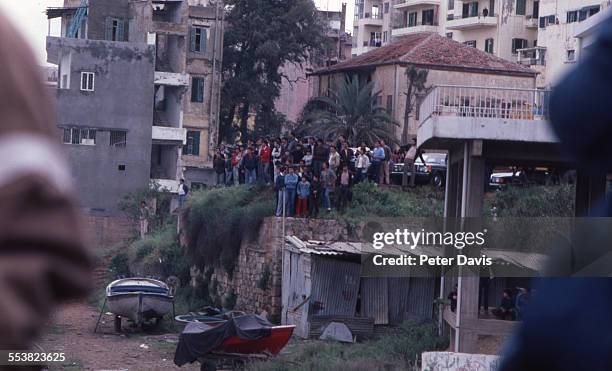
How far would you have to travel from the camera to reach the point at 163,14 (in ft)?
177

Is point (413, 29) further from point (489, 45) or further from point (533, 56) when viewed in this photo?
point (533, 56)

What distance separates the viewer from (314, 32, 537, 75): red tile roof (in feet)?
173

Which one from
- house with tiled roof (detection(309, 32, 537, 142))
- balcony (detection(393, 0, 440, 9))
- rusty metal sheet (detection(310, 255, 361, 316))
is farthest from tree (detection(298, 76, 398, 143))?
balcony (detection(393, 0, 440, 9))

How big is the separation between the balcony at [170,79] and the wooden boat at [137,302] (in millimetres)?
17827

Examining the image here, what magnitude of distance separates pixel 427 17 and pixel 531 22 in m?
9.39

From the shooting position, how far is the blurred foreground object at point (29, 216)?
3.78ft

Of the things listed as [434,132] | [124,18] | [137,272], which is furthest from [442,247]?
[124,18]

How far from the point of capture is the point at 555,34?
5703 cm

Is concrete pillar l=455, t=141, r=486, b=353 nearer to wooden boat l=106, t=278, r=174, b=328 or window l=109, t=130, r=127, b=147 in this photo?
wooden boat l=106, t=278, r=174, b=328

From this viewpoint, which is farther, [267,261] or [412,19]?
[412,19]

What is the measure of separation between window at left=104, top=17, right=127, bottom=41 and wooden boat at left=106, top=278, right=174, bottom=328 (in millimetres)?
20467

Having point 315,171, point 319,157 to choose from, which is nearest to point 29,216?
point 319,157

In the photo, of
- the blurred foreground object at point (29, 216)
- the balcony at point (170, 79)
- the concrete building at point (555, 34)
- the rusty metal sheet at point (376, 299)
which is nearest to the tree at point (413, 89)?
the concrete building at point (555, 34)

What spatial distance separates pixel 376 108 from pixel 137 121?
1071 centimetres
